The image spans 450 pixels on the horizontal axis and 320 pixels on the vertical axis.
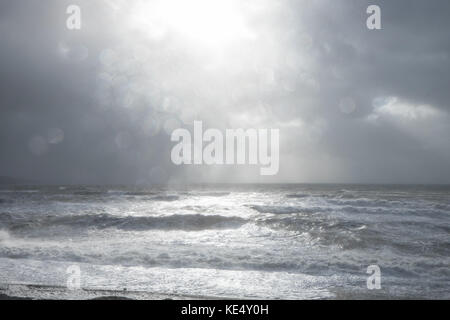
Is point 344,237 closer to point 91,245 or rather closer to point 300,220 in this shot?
point 300,220

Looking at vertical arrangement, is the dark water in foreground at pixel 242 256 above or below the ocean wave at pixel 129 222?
above

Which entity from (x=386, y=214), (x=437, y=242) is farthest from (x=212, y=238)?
(x=386, y=214)

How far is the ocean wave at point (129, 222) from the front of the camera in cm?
1836

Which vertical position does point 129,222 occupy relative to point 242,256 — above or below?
below

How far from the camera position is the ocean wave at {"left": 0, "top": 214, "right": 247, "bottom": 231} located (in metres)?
18.4

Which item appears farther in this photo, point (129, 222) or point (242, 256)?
point (129, 222)

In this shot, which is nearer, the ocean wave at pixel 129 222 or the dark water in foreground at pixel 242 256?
the dark water in foreground at pixel 242 256

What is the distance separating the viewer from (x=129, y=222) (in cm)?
1984

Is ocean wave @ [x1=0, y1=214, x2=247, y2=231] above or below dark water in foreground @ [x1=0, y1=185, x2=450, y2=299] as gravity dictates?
below

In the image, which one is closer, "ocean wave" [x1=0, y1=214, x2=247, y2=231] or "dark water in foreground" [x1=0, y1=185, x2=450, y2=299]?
"dark water in foreground" [x1=0, y1=185, x2=450, y2=299]
